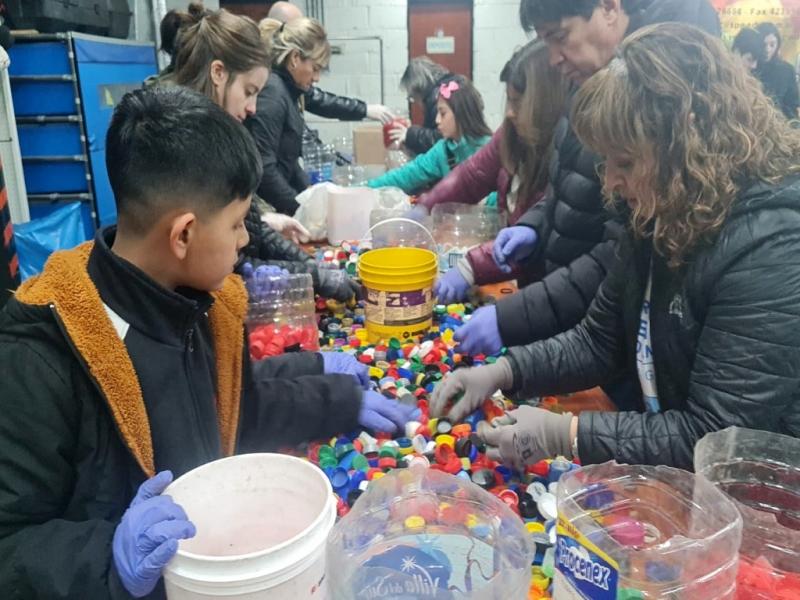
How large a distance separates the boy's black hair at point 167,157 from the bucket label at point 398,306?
80 centimetres

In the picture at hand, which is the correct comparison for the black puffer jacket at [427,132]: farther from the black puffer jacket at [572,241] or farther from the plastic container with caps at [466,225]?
the black puffer jacket at [572,241]

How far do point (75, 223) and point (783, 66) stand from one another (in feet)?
16.0

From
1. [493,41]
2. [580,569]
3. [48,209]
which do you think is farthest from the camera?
[493,41]

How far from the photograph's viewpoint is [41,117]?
485cm

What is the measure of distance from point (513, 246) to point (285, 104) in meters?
1.55

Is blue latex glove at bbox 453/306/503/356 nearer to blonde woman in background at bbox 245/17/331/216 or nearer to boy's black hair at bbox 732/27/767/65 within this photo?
blonde woman in background at bbox 245/17/331/216

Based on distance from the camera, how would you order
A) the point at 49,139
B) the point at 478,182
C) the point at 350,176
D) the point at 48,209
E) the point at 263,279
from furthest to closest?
the point at 48,209
the point at 49,139
the point at 350,176
the point at 478,182
the point at 263,279

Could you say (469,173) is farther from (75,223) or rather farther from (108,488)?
(75,223)

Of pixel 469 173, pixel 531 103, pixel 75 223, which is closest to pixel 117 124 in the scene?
pixel 531 103

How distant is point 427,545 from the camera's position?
0.82 meters

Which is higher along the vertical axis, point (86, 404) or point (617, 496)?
point (86, 404)

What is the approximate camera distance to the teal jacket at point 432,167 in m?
3.53

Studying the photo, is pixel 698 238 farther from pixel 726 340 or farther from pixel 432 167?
pixel 432 167

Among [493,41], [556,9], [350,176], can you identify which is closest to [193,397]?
[556,9]
